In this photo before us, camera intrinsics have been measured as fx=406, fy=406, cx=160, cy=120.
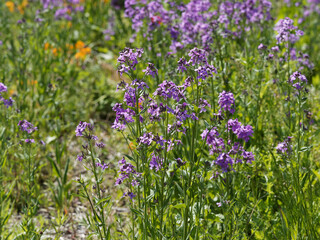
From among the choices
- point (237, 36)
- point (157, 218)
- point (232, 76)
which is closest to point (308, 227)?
point (157, 218)

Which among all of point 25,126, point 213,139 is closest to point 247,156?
point 213,139

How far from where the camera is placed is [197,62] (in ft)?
7.66

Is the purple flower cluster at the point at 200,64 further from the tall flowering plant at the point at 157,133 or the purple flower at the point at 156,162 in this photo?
the purple flower at the point at 156,162

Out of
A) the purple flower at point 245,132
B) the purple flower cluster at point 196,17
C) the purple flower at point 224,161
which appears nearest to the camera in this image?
the purple flower at point 224,161

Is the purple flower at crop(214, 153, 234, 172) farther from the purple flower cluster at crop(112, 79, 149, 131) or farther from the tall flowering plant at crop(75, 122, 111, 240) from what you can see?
the tall flowering plant at crop(75, 122, 111, 240)

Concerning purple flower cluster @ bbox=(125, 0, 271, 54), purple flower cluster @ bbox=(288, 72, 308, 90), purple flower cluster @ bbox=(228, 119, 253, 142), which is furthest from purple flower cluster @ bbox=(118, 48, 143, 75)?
purple flower cluster @ bbox=(125, 0, 271, 54)

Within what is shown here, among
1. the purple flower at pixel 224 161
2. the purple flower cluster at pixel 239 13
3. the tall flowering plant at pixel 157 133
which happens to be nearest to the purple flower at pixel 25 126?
the tall flowering plant at pixel 157 133

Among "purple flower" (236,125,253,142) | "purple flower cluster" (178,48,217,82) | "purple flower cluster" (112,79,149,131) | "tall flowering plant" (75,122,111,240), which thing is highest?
"purple flower cluster" (178,48,217,82)

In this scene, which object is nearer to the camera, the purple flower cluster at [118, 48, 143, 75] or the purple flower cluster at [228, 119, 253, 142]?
the purple flower cluster at [118, 48, 143, 75]

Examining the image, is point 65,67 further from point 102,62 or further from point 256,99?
point 256,99

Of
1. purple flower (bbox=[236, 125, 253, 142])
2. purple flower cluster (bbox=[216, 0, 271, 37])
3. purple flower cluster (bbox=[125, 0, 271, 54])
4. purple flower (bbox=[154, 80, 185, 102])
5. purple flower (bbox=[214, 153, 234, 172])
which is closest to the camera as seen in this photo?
purple flower (bbox=[154, 80, 185, 102])

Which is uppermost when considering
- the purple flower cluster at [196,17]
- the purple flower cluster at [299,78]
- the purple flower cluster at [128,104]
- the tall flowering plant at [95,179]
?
the purple flower cluster at [196,17]

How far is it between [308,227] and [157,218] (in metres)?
0.90

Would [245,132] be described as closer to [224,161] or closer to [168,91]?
[224,161]
